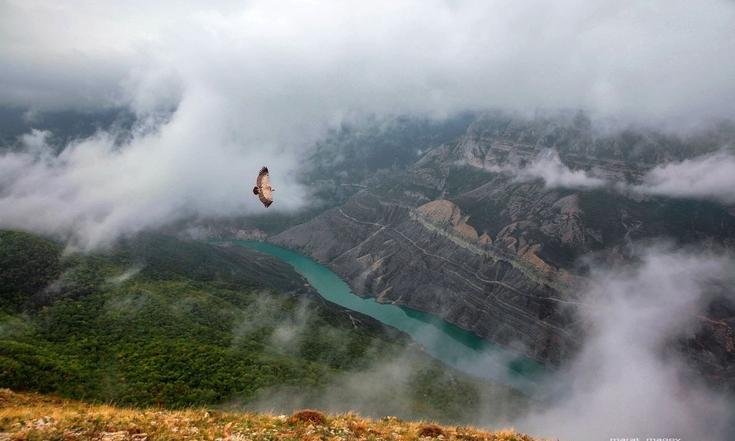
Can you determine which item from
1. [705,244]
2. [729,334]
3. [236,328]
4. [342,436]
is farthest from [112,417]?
[705,244]

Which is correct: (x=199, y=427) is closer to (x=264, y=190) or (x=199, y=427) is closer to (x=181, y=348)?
(x=264, y=190)

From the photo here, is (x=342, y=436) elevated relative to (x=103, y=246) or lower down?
lower down

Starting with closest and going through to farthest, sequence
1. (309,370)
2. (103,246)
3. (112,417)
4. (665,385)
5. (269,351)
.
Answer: (112,417) → (309,370) → (269,351) → (103,246) → (665,385)

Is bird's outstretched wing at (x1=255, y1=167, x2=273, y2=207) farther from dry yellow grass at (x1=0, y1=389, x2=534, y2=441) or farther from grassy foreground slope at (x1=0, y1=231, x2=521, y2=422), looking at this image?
grassy foreground slope at (x1=0, y1=231, x2=521, y2=422)

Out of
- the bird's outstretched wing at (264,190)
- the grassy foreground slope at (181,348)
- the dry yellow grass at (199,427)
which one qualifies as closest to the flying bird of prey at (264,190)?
the bird's outstretched wing at (264,190)

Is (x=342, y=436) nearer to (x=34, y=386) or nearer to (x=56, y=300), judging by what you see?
(x=34, y=386)

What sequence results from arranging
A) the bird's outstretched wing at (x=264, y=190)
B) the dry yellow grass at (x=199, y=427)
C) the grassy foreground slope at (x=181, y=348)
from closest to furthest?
1. the dry yellow grass at (x=199, y=427)
2. the bird's outstretched wing at (x=264, y=190)
3. the grassy foreground slope at (x=181, y=348)

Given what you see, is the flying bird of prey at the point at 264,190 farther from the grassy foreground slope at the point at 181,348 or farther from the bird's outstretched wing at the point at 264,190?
the grassy foreground slope at the point at 181,348
